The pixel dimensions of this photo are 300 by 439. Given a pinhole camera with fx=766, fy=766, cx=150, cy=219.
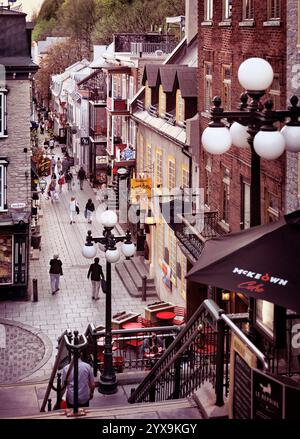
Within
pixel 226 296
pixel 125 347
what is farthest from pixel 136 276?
pixel 125 347

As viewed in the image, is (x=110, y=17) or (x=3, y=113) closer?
(x=3, y=113)

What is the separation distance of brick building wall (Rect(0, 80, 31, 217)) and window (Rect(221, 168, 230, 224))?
1004 centimetres

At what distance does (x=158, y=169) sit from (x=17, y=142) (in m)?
5.92

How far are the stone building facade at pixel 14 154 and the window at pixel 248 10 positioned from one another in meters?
11.3

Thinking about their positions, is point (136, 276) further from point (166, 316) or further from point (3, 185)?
point (166, 316)

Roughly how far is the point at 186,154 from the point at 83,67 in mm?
54791

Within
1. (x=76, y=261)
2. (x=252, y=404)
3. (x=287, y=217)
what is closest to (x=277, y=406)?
(x=252, y=404)

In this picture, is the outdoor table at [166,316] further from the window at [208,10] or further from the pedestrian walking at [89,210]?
the pedestrian walking at [89,210]

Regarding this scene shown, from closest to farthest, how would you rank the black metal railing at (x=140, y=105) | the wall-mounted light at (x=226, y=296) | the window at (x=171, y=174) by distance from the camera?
the wall-mounted light at (x=226, y=296), the window at (x=171, y=174), the black metal railing at (x=140, y=105)

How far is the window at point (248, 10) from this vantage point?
1848 centimetres

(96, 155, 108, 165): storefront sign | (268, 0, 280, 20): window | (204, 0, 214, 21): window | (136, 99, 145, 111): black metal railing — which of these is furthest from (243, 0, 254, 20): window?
(96, 155, 108, 165): storefront sign

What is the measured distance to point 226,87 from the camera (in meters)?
21.3

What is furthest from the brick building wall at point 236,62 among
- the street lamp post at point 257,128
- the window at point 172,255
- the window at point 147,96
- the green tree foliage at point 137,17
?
the green tree foliage at point 137,17

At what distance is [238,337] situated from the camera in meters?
8.68
